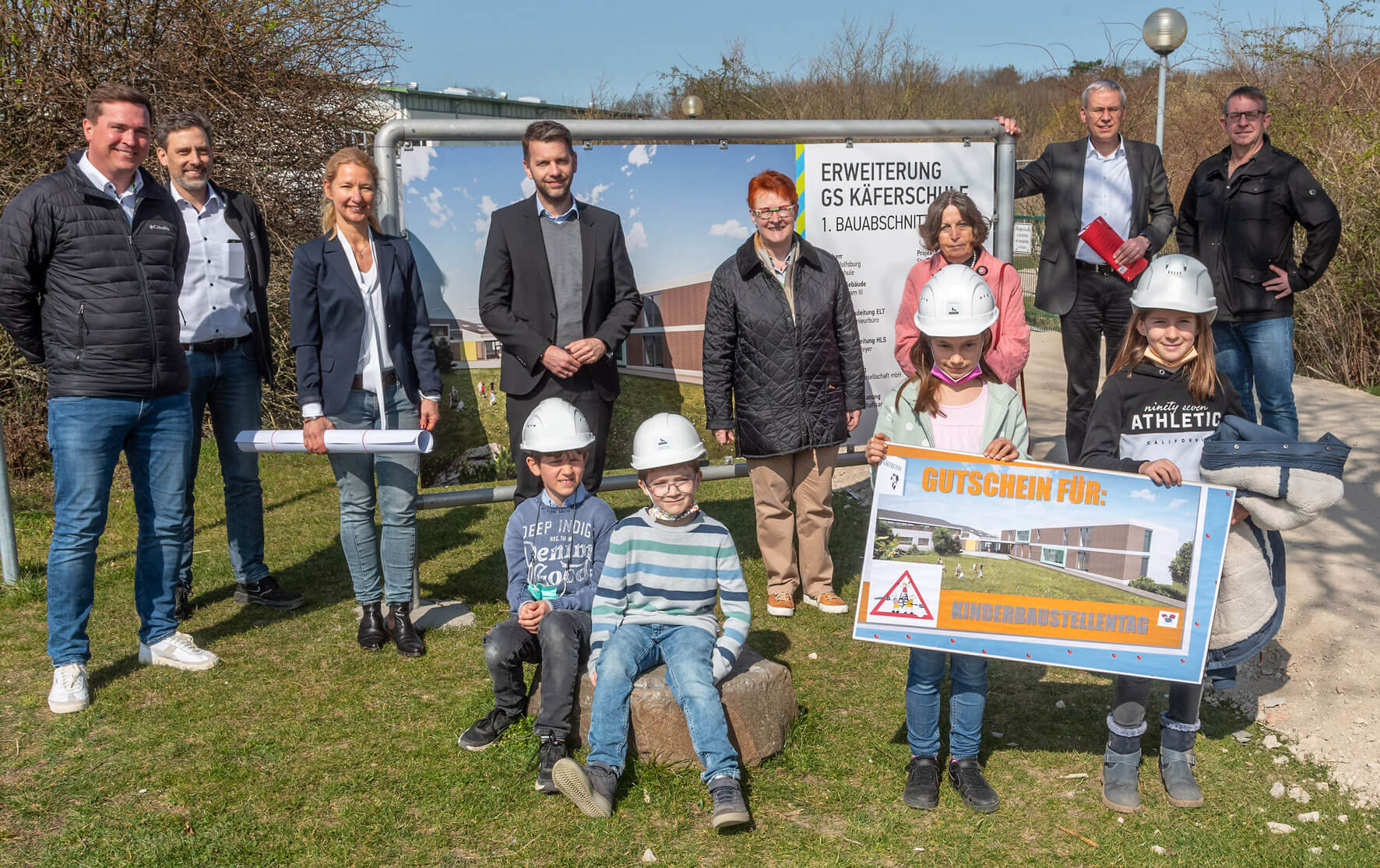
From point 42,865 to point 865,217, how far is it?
5.06 meters

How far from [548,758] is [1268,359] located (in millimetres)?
4773

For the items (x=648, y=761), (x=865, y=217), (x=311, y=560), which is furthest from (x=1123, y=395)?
(x=311, y=560)

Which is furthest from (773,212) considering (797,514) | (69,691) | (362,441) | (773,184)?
(69,691)

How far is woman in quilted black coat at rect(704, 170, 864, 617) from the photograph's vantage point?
5.59 metres

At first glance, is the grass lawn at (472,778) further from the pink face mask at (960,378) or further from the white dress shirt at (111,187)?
the white dress shirt at (111,187)

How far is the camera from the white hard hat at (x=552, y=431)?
4391mm

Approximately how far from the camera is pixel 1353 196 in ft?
37.3

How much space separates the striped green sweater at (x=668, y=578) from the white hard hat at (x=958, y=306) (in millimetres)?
1091

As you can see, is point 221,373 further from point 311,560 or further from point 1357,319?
point 1357,319

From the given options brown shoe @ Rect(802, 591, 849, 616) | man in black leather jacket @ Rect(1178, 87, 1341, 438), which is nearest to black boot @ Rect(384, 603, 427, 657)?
brown shoe @ Rect(802, 591, 849, 616)

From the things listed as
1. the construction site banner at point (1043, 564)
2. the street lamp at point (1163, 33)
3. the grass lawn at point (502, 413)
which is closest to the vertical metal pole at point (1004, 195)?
the grass lawn at point (502, 413)

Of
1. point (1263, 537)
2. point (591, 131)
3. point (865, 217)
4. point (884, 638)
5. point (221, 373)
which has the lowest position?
point (884, 638)

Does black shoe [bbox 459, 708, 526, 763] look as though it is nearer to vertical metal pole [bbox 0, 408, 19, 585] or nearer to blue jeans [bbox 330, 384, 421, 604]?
blue jeans [bbox 330, 384, 421, 604]

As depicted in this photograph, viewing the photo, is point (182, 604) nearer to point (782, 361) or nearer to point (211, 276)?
point (211, 276)
